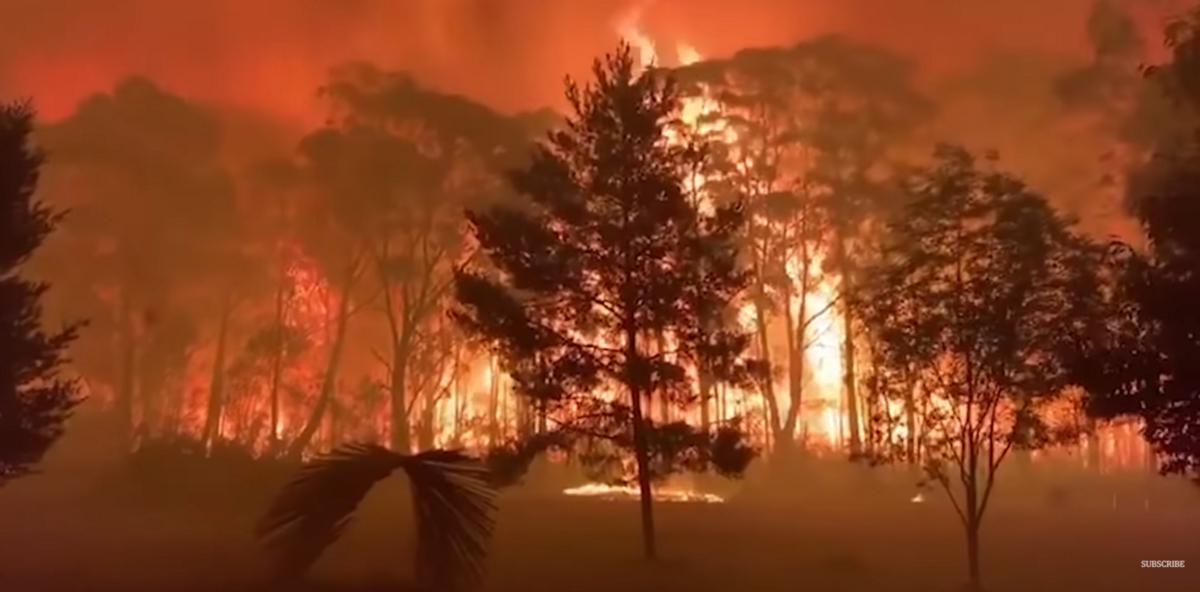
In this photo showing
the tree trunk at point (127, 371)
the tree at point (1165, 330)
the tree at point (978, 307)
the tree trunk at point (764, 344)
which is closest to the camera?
the tree at point (1165, 330)

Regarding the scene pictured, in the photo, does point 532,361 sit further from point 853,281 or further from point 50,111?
point 50,111

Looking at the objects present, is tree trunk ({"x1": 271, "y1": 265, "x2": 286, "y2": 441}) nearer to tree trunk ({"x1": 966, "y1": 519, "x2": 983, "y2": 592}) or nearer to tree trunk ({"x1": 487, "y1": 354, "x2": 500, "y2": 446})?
tree trunk ({"x1": 487, "y1": 354, "x2": 500, "y2": 446})

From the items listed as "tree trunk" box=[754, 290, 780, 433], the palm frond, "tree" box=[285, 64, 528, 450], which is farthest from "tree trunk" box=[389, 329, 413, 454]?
the palm frond

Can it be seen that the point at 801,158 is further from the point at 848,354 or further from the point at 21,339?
the point at 21,339

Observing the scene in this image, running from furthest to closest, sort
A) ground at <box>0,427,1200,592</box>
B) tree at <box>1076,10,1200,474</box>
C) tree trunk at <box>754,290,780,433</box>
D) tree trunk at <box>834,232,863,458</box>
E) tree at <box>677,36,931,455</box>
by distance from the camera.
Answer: tree at <box>677,36,931,455</box> → tree trunk at <box>754,290,780,433</box> → tree trunk at <box>834,232,863,458</box> → ground at <box>0,427,1200,592</box> → tree at <box>1076,10,1200,474</box>

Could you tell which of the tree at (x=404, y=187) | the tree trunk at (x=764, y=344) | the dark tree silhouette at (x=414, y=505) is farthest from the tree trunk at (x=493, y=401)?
the dark tree silhouette at (x=414, y=505)

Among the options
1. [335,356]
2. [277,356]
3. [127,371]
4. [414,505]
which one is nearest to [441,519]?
[414,505]

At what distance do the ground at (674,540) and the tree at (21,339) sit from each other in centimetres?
122

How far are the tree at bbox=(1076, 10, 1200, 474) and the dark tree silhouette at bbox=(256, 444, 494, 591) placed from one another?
412cm

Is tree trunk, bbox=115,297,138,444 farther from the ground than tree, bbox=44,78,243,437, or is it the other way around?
tree, bbox=44,78,243,437

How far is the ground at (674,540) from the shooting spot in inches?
377

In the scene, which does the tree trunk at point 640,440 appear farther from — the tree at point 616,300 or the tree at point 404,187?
the tree at point 404,187

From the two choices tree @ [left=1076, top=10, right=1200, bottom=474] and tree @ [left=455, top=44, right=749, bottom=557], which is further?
tree @ [left=455, top=44, right=749, bottom=557]

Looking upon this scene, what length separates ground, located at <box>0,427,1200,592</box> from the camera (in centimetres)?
957
